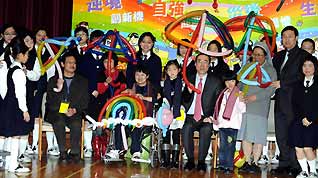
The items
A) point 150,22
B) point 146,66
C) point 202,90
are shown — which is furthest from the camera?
point 150,22

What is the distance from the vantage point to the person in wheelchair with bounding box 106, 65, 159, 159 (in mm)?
5918

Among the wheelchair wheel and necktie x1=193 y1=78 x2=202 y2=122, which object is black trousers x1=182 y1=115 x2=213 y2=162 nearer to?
necktie x1=193 y1=78 x2=202 y2=122

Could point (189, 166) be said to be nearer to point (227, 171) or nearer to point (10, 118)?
point (227, 171)

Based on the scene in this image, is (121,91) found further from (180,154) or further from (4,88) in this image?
(4,88)

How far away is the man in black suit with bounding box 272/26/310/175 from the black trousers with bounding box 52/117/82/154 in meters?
2.08

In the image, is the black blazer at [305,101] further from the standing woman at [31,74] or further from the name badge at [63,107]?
the standing woman at [31,74]

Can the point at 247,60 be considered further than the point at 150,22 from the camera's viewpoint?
No

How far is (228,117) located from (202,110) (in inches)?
11.1

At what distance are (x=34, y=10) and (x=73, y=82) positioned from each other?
232cm

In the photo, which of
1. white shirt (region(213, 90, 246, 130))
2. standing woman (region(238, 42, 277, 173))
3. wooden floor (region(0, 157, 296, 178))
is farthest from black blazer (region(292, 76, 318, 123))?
wooden floor (region(0, 157, 296, 178))

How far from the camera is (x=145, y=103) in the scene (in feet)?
19.4

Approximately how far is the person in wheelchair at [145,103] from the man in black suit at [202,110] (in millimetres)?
450

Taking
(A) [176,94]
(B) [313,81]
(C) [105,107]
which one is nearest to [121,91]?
(C) [105,107]

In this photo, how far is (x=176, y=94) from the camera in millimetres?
5684
